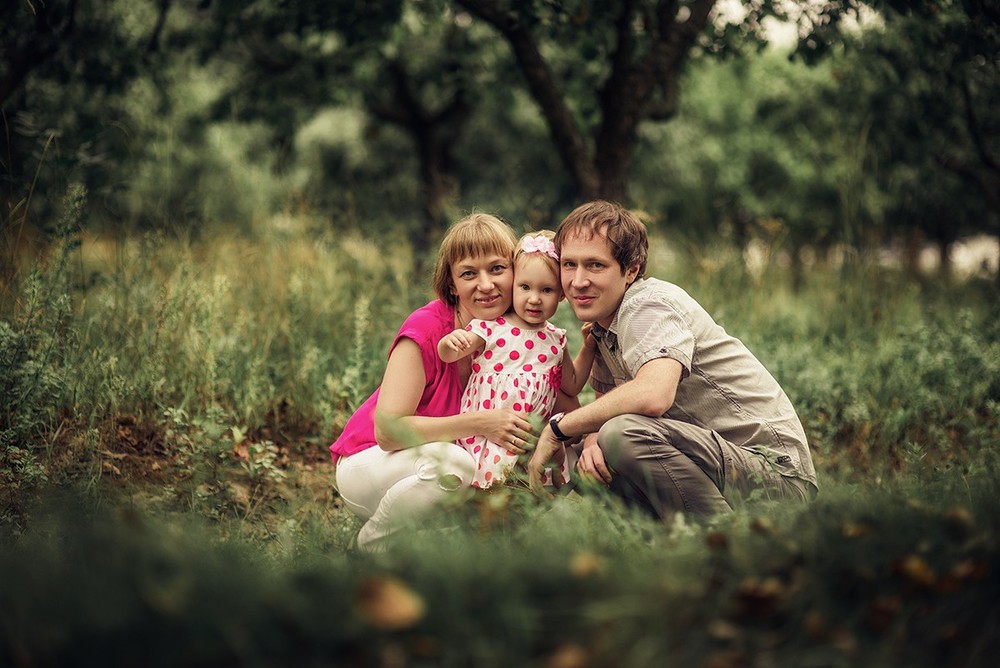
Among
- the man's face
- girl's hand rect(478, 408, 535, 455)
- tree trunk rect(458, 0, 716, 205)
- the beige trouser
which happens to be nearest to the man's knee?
the beige trouser

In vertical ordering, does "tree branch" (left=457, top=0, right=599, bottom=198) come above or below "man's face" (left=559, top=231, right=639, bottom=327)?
above

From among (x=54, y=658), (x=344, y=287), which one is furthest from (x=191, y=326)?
(x=54, y=658)

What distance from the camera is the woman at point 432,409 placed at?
3.18 meters

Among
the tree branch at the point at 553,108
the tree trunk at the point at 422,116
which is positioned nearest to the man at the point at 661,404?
the tree branch at the point at 553,108

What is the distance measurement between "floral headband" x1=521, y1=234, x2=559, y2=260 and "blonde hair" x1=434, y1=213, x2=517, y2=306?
63 mm

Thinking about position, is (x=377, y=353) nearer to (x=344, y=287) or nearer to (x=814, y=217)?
(x=344, y=287)

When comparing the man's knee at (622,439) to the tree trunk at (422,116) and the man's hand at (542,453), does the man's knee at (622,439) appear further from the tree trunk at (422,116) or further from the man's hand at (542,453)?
the tree trunk at (422,116)

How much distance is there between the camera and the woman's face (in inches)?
133

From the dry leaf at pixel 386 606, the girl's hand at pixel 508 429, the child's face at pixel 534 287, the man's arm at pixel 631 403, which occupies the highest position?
the child's face at pixel 534 287

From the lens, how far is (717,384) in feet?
11.0

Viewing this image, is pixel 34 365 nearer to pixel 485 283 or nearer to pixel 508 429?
pixel 485 283

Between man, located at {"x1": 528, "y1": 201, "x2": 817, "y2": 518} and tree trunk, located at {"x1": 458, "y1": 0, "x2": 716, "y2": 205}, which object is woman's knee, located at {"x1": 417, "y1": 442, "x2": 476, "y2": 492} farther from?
tree trunk, located at {"x1": 458, "y1": 0, "x2": 716, "y2": 205}

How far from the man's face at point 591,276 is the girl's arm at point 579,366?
25 centimetres

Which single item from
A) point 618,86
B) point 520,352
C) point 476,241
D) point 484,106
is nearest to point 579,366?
point 520,352
